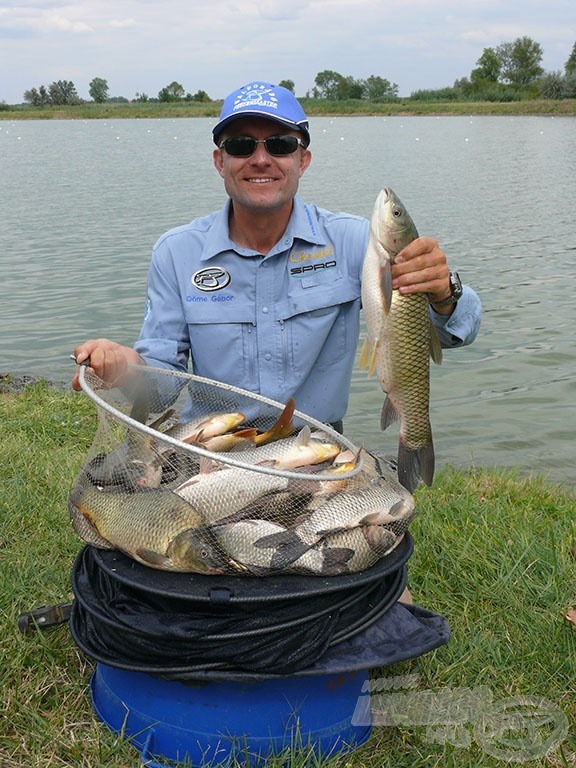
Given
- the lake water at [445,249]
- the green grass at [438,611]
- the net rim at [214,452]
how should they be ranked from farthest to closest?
the lake water at [445,249], the green grass at [438,611], the net rim at [214,452]

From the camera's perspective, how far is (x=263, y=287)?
3646 millimetres

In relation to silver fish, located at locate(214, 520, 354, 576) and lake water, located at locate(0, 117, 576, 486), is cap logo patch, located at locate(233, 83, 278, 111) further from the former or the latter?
lake water, located at locate(0, 117, 576, 486)

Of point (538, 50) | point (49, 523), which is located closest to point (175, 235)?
point (49, 523)

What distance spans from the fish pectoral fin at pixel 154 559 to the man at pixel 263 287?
1213 mm

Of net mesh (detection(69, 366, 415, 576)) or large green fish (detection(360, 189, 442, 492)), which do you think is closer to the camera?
net mesh (detection(69, 366, 415, 576))

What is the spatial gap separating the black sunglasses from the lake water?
348cm

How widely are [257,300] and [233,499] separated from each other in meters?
1.24

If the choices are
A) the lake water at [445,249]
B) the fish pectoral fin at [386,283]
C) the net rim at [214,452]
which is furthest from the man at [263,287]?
the lake water at [445,249]

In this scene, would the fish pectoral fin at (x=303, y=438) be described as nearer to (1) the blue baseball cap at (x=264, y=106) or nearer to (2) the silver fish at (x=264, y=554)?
(2) the silver fish at (x=264, y=554)

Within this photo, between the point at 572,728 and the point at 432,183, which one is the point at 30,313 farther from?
the point at 432,183

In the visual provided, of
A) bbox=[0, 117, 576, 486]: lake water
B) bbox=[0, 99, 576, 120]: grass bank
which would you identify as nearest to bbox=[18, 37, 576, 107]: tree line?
bbox=[0, 99, 576, 120]: grass bank

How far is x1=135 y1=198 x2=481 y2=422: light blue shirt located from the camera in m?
3.64

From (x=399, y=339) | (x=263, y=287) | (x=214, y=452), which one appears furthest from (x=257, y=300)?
(x=214, y=452)

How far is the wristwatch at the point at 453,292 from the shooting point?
3064mm
